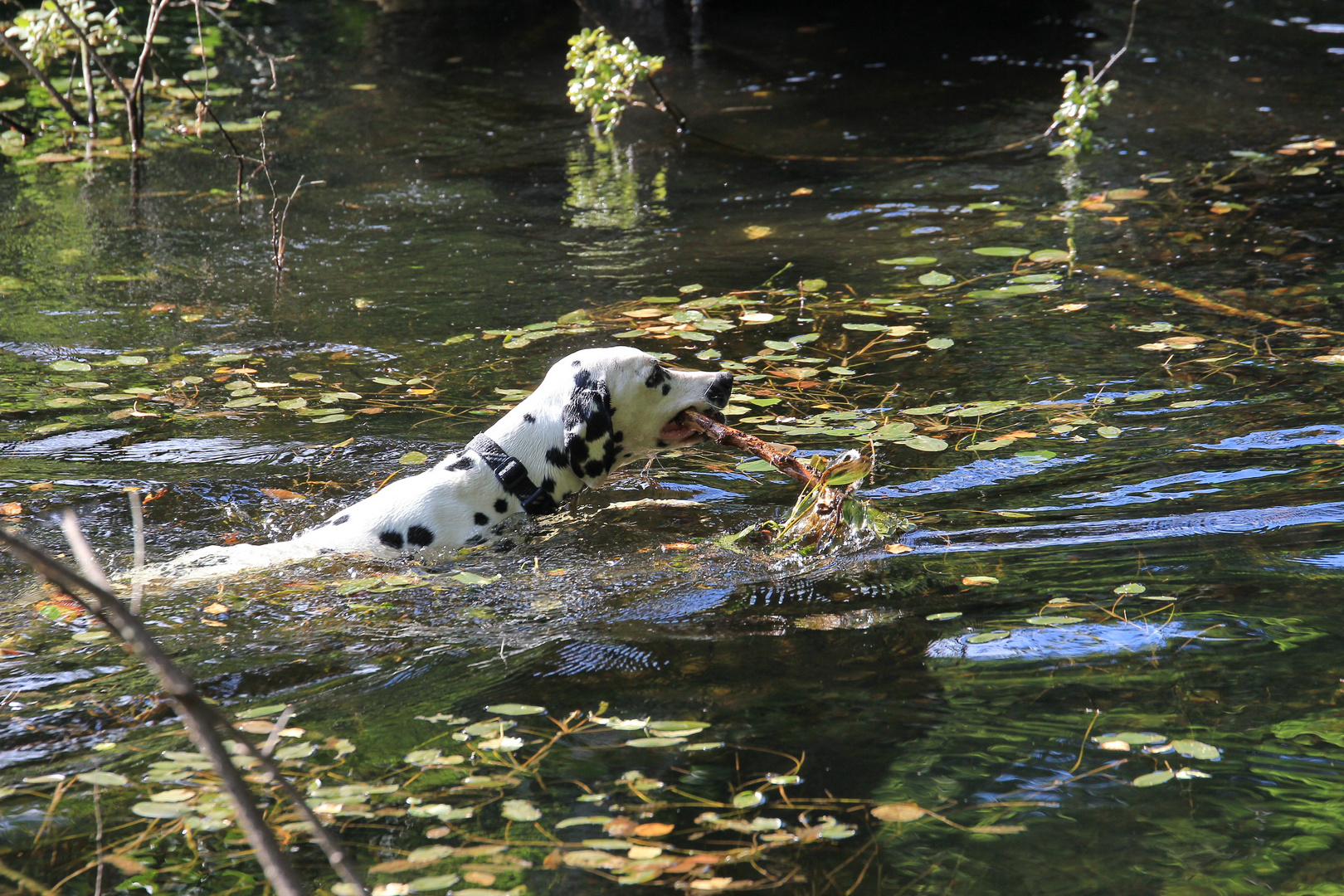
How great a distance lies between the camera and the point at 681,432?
18.1 feet

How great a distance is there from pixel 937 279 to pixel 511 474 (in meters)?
4.35

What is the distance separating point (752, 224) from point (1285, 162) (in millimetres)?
4803

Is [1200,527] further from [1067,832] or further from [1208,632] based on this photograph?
[1067,832]

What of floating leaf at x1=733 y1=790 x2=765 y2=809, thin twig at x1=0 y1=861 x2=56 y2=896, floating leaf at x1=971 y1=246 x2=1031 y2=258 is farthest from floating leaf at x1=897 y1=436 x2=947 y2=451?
thin twig at x1=0 y1=861 x2=56 y2=896

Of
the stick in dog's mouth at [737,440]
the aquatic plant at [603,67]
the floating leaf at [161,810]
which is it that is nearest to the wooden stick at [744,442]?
the stick in dog's mouth at [737,440]

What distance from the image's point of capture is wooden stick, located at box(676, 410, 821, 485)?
5.23 metres

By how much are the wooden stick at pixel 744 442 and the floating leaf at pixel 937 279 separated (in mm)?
3199

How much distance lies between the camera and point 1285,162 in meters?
10.2

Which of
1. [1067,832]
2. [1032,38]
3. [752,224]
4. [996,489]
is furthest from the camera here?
[1032,38]

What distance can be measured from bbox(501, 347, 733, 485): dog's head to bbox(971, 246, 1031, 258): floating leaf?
3.98 metres

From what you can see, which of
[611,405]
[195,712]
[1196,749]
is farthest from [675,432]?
[195,712]

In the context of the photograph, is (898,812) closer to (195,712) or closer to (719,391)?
(195,712)

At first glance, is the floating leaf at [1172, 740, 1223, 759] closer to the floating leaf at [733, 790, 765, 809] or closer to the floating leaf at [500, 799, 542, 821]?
the floating leaf at [733, 790, 765, 809]

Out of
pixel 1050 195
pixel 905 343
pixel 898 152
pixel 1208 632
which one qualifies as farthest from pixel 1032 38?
pixel 1208 632
